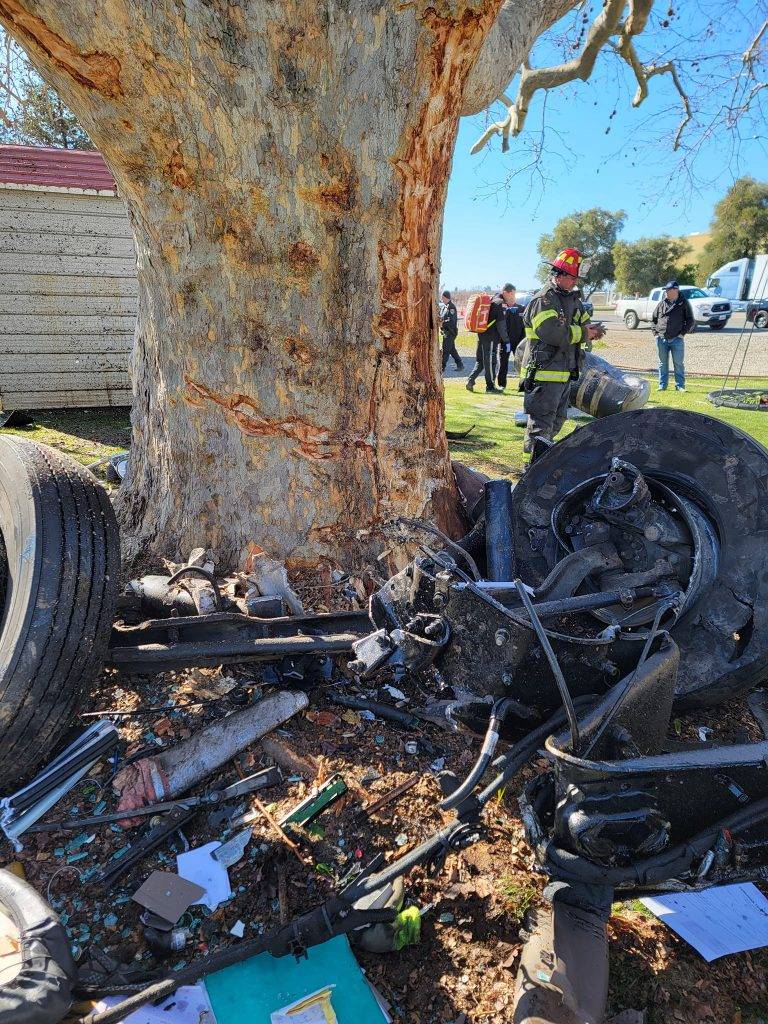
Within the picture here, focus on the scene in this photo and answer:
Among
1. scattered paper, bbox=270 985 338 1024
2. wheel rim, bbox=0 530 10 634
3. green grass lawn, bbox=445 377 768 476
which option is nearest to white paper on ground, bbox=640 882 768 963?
scattered paper, bbox=270 985 338 1024

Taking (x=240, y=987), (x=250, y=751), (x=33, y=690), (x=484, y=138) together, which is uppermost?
(x=484, y=138)

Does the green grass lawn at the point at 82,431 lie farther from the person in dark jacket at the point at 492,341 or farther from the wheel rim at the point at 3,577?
the person in dark jacket at the point at 492,341

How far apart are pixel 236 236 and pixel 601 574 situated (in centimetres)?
223

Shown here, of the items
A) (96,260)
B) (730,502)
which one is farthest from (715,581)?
(96,260)

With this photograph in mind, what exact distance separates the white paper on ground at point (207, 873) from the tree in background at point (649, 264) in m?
49.5

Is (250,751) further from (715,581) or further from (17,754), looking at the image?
(715,581)

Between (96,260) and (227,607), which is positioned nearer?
(227,607)

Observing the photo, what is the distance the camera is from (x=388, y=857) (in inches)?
82.4

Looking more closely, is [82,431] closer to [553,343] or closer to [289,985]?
[553,343]

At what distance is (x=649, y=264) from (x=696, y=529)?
4922 cm

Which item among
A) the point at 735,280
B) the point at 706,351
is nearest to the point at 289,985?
the point at 706,351

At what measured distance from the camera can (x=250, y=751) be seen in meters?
2.48

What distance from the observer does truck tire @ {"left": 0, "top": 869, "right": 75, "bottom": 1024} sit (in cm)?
145

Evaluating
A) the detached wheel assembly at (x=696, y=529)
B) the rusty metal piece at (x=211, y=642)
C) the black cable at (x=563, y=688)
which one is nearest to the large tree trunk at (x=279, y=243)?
the rusty metal piece at (x=211, y=642)
